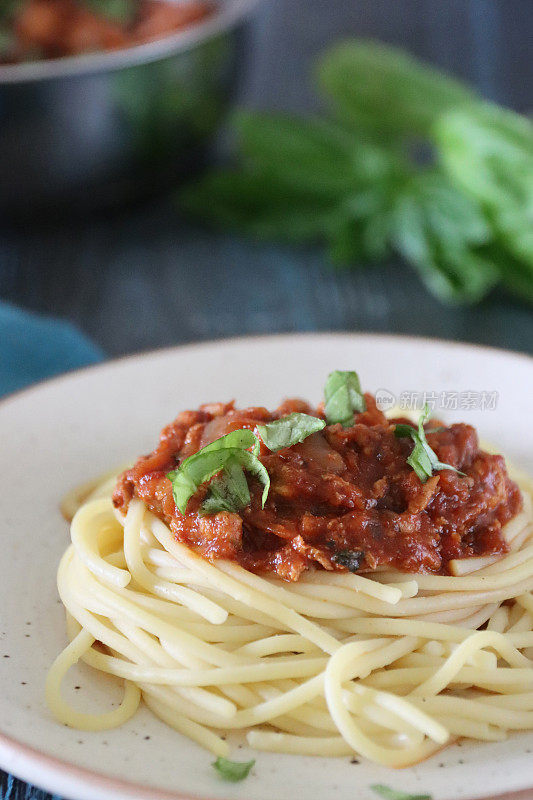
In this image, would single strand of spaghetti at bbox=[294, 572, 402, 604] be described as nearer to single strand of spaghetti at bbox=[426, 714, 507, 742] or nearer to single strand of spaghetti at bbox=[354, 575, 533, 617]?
single strand of spaghetti at bbox=[354, 575, 533, 617]

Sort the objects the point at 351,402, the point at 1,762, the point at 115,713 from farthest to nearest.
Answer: the point at 351,402 < the point at 115,713 < the point at 1,762

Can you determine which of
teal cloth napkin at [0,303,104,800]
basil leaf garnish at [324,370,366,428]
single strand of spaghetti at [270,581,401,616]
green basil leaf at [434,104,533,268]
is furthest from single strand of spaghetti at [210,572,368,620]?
green basil leaf at [434,104,533,268]

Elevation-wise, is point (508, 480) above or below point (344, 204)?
above

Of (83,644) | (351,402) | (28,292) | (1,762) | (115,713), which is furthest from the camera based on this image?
(28,292)

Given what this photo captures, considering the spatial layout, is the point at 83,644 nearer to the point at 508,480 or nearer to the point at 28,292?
the point at 508,480

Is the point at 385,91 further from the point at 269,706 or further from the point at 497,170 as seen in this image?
the point at 269,706

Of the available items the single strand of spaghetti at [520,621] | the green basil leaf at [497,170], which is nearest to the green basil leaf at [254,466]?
the single strand of spaghetti at [520,621]

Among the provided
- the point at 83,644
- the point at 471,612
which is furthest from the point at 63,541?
the point at 471,612
